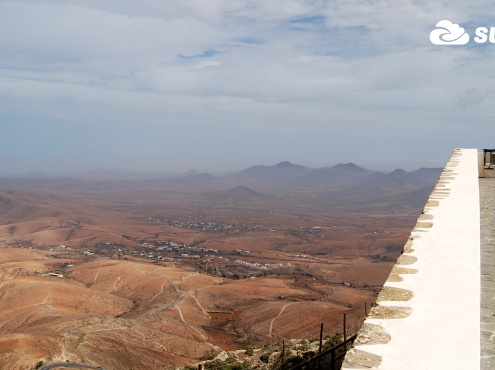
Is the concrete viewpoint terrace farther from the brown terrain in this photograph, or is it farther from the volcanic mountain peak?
the volcanic mountain peak

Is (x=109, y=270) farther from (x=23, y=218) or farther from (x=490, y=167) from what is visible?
(x=23, y=218)

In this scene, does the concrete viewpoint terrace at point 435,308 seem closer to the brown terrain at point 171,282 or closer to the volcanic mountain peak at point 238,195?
the brown terrain at point 171,282

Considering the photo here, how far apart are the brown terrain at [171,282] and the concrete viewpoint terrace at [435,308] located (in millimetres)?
15253

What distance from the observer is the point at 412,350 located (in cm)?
269

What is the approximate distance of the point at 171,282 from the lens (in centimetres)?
3650

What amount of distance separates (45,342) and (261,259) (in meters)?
42.3

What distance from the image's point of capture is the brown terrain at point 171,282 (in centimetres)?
2044

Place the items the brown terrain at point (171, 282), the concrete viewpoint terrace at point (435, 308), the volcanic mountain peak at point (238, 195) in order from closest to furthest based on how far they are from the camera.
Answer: the concrete viewpoint terrace at point (435, 308)
the brown terrain at point (171, 282)
the volcanic mountain peak at point (238, 195)

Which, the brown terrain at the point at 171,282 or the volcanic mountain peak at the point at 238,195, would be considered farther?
the volcanic mountain peak at the point at 238,195

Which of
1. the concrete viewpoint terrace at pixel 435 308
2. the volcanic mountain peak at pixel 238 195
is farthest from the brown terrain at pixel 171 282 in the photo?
the volcanic mountain peak at pixel 238 195

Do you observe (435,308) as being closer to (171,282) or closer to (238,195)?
(171,282)

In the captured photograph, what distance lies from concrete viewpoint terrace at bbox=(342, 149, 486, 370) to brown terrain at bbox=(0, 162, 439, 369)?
15253 mm

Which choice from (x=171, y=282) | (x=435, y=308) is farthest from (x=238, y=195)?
(x=435, y=308)

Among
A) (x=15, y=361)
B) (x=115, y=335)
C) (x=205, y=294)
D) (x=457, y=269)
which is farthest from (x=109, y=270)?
(x=457, y=269)
